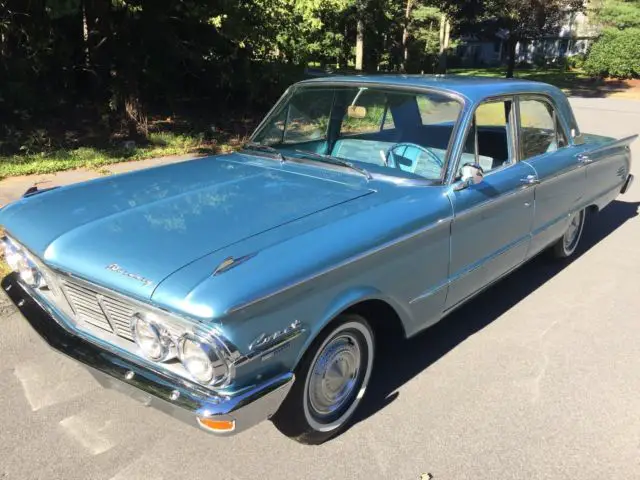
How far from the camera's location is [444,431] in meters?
2.92

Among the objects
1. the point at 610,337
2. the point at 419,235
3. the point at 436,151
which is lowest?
the point at 610,337

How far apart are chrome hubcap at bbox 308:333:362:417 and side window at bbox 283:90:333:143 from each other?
5.81 ft

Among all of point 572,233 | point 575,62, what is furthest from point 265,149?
point 575,62

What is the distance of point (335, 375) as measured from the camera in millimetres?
2822

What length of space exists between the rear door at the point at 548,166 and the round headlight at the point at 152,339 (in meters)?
2.82

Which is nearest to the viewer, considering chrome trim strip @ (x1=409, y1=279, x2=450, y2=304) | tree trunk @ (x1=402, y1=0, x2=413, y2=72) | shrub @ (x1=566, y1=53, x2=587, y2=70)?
chrome trim strip @ (x1=409, y1=279, x2=450, y2=304)

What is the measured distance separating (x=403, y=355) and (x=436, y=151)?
1302 millimetres

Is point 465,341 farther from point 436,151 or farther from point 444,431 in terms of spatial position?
point 436,151

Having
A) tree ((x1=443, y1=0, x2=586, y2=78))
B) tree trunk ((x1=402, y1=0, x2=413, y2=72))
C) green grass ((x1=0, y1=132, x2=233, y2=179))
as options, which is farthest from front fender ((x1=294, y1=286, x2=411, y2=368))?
tree trunk ((x1=402, y1=0, x2=413, y2=72))

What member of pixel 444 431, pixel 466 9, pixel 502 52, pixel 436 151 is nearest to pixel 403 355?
pixel 444 431

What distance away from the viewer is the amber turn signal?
218 cm

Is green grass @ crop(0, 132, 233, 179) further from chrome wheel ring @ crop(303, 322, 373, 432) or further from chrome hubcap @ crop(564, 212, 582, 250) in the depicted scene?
chrome wheel ring @ crop(303, 322, 373, 432)

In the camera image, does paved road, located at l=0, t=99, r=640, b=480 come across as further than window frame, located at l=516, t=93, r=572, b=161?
No

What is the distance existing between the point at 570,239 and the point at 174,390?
4.20 metres
